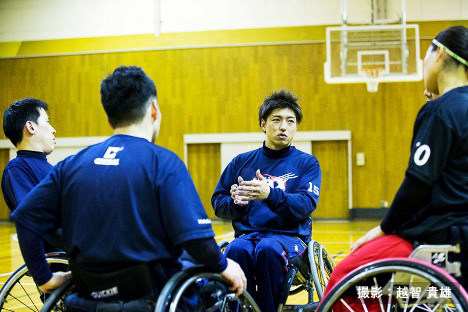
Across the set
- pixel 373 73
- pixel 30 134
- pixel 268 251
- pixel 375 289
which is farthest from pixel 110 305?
pixel 373 73

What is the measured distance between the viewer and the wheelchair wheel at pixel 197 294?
5.42 feet

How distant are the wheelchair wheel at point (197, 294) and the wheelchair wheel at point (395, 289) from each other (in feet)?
1.12

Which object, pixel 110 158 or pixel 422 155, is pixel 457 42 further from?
pixel 110 158

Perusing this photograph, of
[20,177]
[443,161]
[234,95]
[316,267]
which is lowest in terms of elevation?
[316,267]

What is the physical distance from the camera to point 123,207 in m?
1.72

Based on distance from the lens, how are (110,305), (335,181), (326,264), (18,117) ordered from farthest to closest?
(335,181) → (326,264) → (18,117) → (110,305)

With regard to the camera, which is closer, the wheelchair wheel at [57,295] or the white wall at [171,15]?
the wheelchair wheel at [57,295]

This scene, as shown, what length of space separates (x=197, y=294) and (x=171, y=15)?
9.99 metres

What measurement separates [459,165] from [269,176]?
1.36 metres

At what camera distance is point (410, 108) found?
10.7 metres

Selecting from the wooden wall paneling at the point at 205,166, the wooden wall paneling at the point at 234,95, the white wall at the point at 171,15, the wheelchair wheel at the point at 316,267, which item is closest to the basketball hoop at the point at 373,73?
the wooden wall paneling at the point at 234,95

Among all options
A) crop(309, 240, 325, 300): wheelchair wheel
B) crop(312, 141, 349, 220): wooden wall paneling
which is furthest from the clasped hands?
crop(312, 141, 349, 220): wooden wall paneling

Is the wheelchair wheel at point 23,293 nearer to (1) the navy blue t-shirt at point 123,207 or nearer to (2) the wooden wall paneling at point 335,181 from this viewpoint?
(1) the navy blue t-shirt at point 123,207

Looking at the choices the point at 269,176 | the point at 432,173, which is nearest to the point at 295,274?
the point at 269,176
